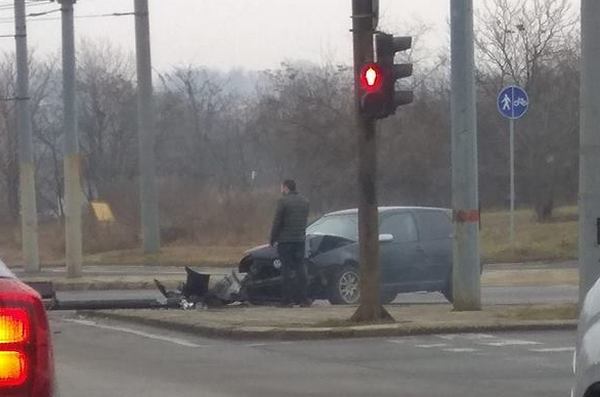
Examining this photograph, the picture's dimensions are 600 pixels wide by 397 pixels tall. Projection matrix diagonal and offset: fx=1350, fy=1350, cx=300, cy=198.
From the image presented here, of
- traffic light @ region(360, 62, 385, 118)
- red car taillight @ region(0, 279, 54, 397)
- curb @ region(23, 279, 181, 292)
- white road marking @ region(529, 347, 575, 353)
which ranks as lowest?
curb @ region(23, 279, 181, 292)

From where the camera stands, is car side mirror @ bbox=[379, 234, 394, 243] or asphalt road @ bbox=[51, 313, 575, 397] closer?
asphalt road @ bbox=[51, 313, 575, 397]

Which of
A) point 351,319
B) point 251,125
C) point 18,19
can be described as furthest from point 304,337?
point 251,125

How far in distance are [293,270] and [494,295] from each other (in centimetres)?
529

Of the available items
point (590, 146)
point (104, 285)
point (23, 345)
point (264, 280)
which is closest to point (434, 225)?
point (264, 280)

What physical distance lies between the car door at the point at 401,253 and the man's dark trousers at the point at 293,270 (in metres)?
1.40

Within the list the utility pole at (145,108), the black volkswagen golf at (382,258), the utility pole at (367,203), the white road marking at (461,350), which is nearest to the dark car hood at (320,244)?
the black volkswagen golf at (382,258)

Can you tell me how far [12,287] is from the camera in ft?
16.6

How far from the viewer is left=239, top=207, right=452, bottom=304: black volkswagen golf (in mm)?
19609

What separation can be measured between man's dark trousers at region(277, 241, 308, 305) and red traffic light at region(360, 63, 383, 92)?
466cm

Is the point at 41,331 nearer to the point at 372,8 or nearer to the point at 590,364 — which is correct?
the point at 590,364

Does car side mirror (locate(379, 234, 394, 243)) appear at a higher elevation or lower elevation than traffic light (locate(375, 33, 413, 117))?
lower

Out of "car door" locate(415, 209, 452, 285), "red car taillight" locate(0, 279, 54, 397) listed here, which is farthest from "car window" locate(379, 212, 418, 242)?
"red car taillight" locate(0, 279, 54, 397)

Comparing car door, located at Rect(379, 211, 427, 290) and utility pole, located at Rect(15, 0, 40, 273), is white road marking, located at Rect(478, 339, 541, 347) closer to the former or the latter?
car door, located at Rect(379, 211, 427, 290)

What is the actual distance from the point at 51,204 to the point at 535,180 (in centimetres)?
2820
